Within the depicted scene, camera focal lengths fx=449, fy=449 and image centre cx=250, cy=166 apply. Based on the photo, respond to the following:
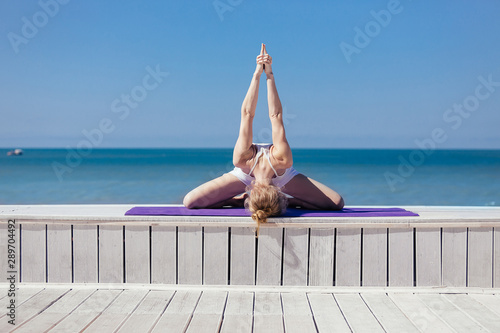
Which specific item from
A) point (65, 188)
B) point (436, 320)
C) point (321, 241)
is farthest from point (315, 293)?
point (65, 188)

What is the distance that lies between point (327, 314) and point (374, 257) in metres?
0.60

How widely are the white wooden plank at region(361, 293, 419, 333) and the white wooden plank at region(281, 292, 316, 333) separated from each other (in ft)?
1.17

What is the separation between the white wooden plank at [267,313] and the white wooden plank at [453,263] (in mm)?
1064

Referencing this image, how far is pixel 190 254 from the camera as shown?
2818 mm

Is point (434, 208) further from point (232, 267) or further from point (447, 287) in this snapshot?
point (232, 267)

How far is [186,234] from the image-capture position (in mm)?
2820

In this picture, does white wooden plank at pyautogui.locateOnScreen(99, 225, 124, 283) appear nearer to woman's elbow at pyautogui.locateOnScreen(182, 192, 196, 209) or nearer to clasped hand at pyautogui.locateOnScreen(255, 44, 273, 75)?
woman's elbow at pyautogui.locateOnScreen(182, 192, 196, 209)

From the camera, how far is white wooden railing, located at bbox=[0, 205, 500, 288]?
9.18ft

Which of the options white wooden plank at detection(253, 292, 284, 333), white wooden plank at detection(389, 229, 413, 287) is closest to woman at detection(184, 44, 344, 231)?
white wooden plank at detection(389, 229, 413, 287)

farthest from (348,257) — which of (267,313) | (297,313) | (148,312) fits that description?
(148,312)

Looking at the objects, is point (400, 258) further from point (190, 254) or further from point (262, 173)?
point (190, 254)

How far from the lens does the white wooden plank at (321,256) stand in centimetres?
280

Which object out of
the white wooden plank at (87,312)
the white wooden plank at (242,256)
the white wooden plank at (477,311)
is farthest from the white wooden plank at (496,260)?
the white wooden plank at (87,312)

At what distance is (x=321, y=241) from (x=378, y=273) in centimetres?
41
